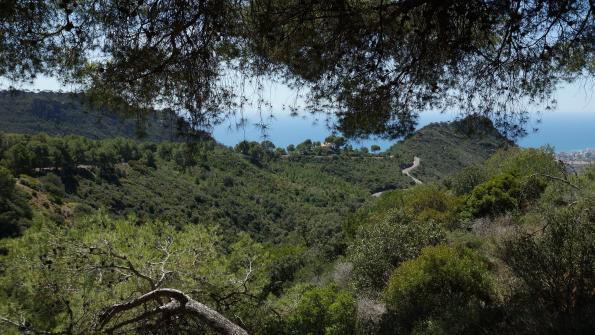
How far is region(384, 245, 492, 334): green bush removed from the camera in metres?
6.58

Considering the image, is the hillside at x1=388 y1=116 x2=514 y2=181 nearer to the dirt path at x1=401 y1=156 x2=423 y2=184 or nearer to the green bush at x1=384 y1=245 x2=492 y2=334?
the dirt path at x1=401 y1=156 x2=423 y2=184

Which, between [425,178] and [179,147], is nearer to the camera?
[179,147]

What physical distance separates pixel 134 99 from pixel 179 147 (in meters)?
0.61

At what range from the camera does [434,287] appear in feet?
25.1

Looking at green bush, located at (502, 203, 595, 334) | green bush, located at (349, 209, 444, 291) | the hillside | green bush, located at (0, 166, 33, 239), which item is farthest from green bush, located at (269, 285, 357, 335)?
the hillside

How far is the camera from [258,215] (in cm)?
5181

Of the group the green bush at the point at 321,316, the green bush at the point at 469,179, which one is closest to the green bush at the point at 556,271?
the green bush at the point at 321,316

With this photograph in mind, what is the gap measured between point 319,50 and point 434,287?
17.9 ft

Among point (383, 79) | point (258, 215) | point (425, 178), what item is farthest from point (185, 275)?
point (425, 178)

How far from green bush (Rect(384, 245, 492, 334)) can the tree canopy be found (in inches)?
134

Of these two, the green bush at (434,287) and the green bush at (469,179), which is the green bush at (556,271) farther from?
the green bush at (469,179)

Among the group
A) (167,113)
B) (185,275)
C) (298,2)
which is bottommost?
(185,275)

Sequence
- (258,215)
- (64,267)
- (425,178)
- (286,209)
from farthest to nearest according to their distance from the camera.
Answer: (425,178) < (286,209) < (258,215) < (64,267)

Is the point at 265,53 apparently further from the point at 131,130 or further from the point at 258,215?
the point at 258,215
